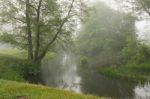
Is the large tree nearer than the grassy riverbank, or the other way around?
the large tree

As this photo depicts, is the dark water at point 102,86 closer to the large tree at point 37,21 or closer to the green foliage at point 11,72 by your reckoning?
the green foliage at point 11,72

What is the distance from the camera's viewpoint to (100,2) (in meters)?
71.6

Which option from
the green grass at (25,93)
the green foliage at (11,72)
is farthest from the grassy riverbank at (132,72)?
the green grass at (25,93)

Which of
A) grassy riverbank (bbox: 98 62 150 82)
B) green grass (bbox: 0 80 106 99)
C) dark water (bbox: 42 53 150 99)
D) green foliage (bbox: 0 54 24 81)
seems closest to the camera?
green grass (bbox: 0 80 106 99)

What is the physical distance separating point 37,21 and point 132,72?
15.4 m

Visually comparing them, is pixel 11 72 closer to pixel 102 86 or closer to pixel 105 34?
pixel 102 86

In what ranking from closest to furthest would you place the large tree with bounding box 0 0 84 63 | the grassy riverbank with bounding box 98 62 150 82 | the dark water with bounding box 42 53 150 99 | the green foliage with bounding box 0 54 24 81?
the dark water with bounding box 42 53 150 99 < the green foliage with bounding box 0 54 24 81 < the large tree with bounding box 0 0 84 63 < the grassy riverbank with bounding box 98 62 150 82

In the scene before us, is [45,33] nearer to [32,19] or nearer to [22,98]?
[32,19]

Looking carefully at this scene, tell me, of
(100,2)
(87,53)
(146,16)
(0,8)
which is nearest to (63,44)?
(0,8)

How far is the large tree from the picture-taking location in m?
31.9

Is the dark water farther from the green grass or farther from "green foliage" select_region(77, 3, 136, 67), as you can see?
"green foliage" select_region(77, 3, 136, 67)

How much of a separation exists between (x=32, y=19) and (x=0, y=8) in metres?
4.15

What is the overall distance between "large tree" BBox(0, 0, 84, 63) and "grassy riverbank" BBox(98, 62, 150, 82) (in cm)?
883

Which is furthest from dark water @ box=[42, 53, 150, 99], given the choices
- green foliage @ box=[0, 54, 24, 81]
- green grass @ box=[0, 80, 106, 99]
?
green grass @ box=[0, 80, 106, 99]
